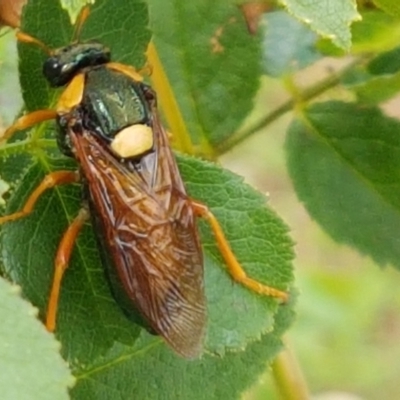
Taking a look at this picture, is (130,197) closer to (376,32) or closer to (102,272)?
(102,272)

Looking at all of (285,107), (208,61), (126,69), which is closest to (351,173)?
(285,107)

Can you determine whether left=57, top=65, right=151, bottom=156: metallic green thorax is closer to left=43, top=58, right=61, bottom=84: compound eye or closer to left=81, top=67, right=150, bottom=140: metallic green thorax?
left=81, top=67, right=150, bottom=140: metallic green thorax

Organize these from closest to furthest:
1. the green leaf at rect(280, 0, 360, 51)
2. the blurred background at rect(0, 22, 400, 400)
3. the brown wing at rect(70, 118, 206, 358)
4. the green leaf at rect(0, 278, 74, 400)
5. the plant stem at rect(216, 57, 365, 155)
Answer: the green leaf at rect(0, 278, 74, 400), the green leaf at rect(280, 0, 360, 51), the brown wing at rect(70, 118, 206, 358), the plant stem at rect(216, 57, 365, 155), the blurred background at rect(0, 22, 400, 400)

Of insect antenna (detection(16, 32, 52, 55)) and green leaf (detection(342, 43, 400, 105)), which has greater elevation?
insect antenna (detection(16, 32, 52, 55))

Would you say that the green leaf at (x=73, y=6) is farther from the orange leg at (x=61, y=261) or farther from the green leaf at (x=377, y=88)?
the green leaf at (x=377, y=88)

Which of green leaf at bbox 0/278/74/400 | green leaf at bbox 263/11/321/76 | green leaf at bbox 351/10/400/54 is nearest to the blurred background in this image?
green leaf at bbox 263/11/321/76

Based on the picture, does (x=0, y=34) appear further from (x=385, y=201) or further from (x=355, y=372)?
(x=355, y=372)

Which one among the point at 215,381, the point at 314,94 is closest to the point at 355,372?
the point at 314,94
